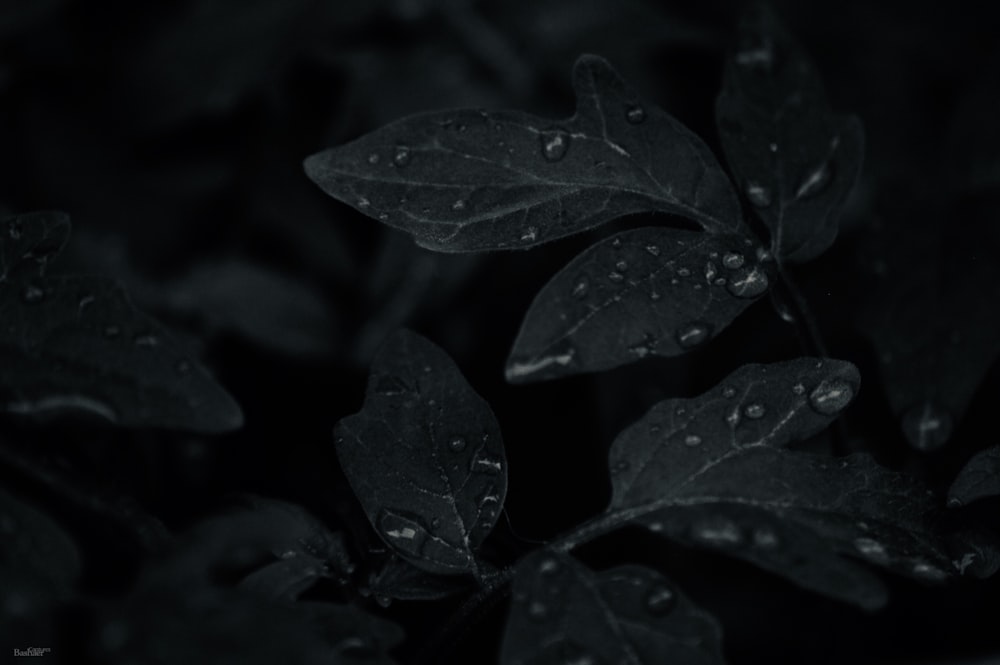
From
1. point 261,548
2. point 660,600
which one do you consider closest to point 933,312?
point 660,600

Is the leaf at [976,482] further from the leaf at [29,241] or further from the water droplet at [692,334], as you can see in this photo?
the leaf at [29,241]

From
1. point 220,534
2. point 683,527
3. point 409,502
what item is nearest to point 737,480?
point 683,527

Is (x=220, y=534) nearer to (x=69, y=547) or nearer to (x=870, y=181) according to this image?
(x=69, y=547)

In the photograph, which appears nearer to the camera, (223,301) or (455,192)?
(455,192)

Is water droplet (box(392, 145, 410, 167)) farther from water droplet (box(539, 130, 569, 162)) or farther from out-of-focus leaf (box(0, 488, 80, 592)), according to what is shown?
out-of-focus leaf (box(0, 488, 80, 592))

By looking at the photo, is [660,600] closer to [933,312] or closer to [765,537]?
[765,537]

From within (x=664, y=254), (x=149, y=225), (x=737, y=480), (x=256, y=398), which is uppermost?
(x=664, y=254)

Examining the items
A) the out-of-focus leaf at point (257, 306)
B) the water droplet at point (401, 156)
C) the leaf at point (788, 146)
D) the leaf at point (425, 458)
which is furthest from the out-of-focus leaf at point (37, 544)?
the out-of-focus leaf at point (257, 306)
